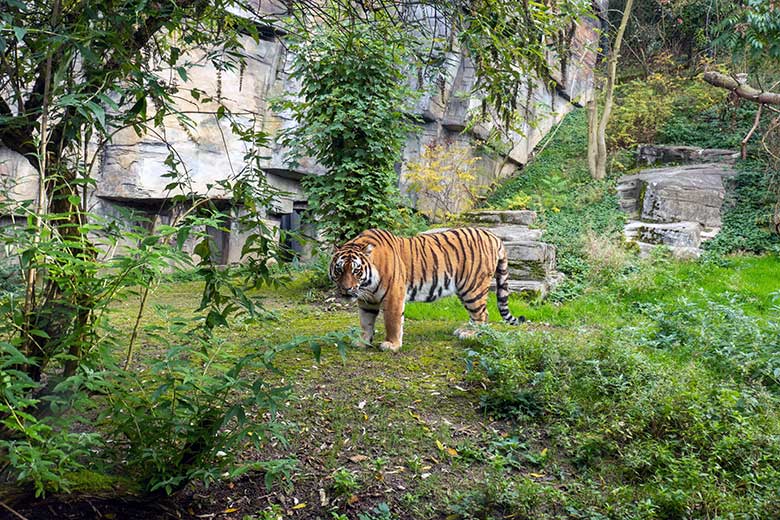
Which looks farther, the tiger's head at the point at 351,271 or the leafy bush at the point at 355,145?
the leafy bush at the point at 355,145

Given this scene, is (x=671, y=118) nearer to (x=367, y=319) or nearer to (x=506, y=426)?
(x=367, y=319)

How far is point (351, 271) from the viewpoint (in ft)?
17.1

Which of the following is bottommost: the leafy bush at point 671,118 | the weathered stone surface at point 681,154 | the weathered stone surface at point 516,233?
the weathered stone surface at point 516,233

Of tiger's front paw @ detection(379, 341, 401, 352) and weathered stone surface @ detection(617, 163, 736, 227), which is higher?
weathered stone surface @ detection(617, 163, 736, 227)

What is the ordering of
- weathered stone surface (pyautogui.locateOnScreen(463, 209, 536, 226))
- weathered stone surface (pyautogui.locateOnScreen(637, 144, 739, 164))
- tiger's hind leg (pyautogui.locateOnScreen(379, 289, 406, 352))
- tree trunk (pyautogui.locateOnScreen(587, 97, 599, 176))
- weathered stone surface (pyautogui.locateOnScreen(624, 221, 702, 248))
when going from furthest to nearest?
tree trunk (pyautogui.locateOnScreen(587, 97, 599, 176)), weathered stone surface (pyautogui.locateOnScreen(637, 144, 739, 164)), weathered stone surface (pyautogui.locateOnScreen(624, 221, 702, 248)), weathered stone surface (pyautogui.locateOnScreen(463, 209, 536, 226)), tiger's hind leg (pyautogui.locateOnScreen(379, 289, 406, 352))

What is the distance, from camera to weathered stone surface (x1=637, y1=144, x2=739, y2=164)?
16016 mm

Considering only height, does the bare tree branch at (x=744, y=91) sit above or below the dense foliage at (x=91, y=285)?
above

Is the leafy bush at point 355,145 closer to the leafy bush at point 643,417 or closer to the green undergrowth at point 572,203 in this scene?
the green undergrowth at point 572,203

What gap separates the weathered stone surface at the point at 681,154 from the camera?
16016 mm

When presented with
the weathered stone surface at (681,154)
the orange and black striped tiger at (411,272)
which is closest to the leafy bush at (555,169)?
the weathered stone surface at (681,154)

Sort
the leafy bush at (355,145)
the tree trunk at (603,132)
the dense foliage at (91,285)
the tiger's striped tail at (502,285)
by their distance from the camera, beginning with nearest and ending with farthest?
the dense foliage at (91,285), the tiger's striped tail at (502,285), the leafy bush at (355,145), the tree trunk at (603,132)

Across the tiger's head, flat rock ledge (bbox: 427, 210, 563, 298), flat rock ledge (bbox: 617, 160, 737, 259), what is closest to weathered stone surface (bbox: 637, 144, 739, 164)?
flat rock ledge (bbox: 617, 160, 737, 259)

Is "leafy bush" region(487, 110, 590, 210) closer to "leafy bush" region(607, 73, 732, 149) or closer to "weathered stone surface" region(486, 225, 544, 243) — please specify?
"leafy bush" region(607, 73, 732, 149)

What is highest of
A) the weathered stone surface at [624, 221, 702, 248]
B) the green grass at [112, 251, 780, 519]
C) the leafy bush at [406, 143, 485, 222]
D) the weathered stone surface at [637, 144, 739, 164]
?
the weathered stone surface at [637, 144, 739, 164]
